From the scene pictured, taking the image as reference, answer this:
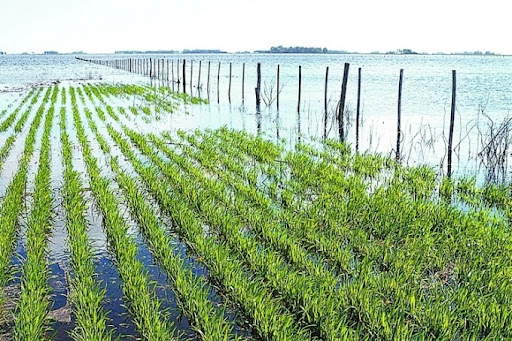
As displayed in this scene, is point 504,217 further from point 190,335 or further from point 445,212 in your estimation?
point 190,335

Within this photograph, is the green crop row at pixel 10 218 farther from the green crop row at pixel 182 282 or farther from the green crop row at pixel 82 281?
the green crop row at pixel 182 282

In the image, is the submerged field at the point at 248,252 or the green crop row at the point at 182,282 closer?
the green crop row at the point at 182,282

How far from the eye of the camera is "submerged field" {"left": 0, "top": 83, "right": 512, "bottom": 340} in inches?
157

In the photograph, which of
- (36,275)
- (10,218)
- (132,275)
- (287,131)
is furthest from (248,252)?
(287,131)

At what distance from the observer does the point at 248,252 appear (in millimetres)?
5254

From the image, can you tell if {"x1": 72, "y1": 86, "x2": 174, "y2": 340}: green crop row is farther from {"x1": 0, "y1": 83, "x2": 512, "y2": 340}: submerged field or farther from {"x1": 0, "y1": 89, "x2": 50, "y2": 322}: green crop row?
{"x1": 0, "y1": 89, "x2": 50, "y2": 322}: green crop row

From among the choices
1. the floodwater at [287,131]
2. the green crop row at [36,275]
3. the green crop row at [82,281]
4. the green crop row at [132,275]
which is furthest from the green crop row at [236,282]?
the green crop row at [36,275]

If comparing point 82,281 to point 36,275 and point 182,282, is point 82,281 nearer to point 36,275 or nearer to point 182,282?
point 36,275

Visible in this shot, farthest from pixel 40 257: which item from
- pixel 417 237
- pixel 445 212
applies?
pixel 445 212

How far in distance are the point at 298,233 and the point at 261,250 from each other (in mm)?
568

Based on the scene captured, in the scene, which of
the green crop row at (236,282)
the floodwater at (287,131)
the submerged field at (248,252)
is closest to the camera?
the green crop row at (236,282)

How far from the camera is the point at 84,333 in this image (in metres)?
3.84

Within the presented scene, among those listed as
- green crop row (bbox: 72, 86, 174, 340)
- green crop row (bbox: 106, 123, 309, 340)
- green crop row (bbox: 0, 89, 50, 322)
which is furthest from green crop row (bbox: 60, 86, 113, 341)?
green crop row (bbox: 106, 123, 309, 340)

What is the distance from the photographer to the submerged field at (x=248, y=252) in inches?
157
